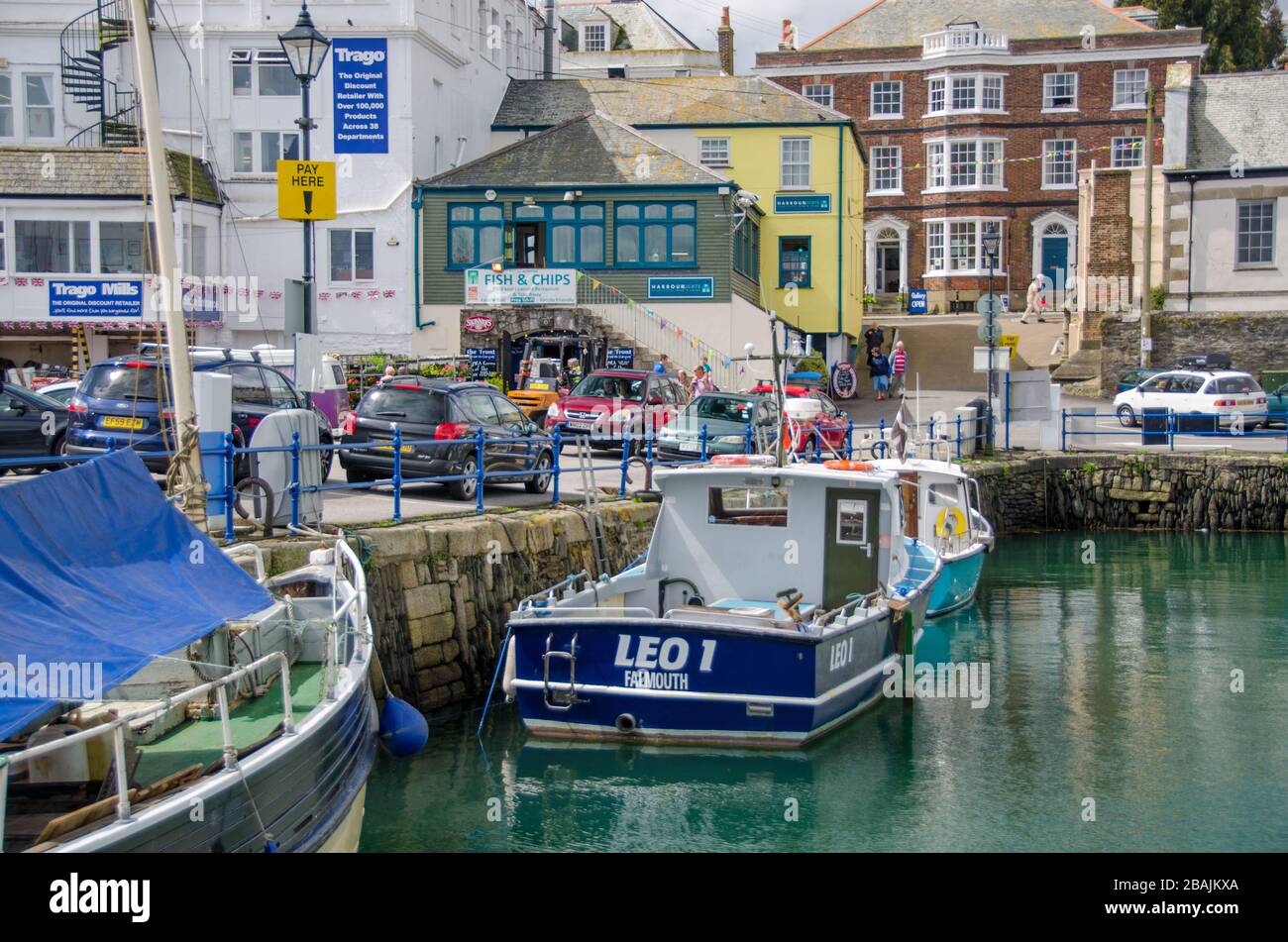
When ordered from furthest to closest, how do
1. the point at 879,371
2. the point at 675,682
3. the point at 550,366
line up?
the point at 879,371 < the point at 550,366 < the point at 675,682

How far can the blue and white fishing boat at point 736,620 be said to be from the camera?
13.9 metres

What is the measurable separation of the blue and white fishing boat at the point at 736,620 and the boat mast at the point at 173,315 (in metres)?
3.28

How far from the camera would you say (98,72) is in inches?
1508

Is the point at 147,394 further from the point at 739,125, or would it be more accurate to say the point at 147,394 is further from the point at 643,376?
the point at 739,125

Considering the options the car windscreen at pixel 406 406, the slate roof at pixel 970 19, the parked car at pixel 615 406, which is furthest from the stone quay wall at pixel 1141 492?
the slate roof at pixel 970 19

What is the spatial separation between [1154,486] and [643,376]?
1161 centimetres

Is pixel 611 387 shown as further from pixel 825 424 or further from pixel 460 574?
pixel 460 574

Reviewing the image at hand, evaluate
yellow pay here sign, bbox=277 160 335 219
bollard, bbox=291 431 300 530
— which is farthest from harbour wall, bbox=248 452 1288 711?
yellow pay here sign, bbox=277 160 335 219

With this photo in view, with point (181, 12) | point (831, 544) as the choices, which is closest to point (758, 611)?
point (831, 544)

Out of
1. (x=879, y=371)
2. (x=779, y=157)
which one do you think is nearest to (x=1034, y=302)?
(x=879, y=371)

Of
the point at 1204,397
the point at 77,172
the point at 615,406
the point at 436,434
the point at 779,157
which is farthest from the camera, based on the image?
the point at 779,157

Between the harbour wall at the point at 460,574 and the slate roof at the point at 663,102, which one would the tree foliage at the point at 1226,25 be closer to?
the slate roof at the point at 663,102

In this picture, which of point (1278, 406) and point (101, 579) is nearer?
point (101, 579)

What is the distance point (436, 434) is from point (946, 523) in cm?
818
